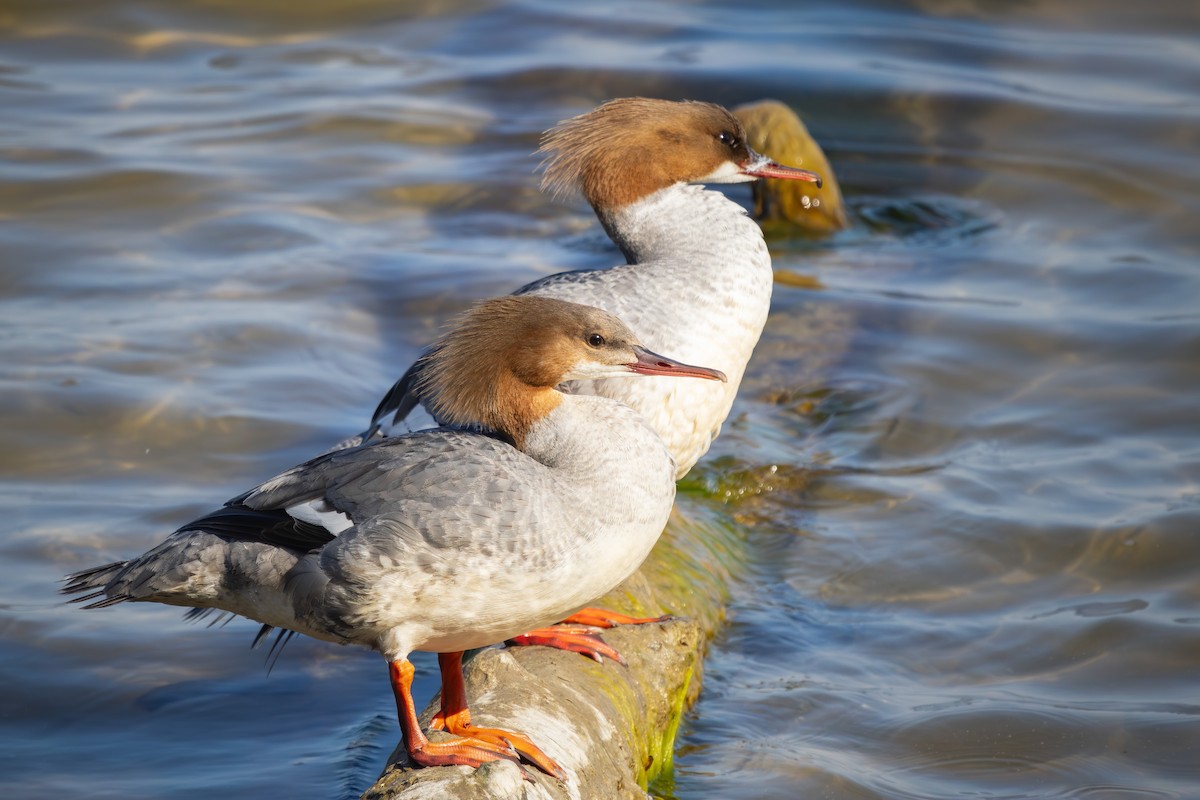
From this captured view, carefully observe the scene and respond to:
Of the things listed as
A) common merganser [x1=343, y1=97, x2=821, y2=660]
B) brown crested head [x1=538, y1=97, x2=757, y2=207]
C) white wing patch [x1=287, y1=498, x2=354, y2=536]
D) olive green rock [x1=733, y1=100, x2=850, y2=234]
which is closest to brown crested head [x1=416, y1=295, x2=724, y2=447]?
white wing patch [x1=287, y1=498, x2=354, y2=536]

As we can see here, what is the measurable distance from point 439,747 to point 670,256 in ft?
7.72

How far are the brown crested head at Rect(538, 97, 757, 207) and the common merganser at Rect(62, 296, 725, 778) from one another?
55.3 inches

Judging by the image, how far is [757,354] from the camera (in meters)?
8.52

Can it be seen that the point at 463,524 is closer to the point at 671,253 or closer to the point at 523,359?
the point at 523,359

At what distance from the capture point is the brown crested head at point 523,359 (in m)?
4.17

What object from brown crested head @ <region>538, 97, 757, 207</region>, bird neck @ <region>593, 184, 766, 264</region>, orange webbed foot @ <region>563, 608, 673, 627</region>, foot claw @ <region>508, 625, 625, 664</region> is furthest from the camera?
brown crested head @ <region>538, 97, 757, 207</region>

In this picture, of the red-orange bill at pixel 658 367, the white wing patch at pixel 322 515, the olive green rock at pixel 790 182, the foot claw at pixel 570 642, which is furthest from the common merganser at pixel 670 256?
the olive green rock at pixel 790 182

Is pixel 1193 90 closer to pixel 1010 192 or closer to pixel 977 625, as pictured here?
pixel 1010 192

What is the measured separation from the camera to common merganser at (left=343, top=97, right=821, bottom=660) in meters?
5.04

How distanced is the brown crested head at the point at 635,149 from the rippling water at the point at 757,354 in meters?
1.70

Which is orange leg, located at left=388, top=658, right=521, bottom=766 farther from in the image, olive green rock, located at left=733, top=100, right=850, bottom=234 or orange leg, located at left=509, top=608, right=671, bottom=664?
olive green rock, located at left=733, top=100, right=850, bottom=234

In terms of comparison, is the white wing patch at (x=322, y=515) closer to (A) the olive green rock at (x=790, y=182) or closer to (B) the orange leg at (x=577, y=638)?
(B) the orange leg at (x=577, y=638)

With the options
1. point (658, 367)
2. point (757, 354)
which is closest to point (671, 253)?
point (658, 367)

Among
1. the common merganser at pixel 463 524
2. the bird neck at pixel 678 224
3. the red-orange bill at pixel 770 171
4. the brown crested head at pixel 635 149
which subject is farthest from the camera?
the red-orange bill at pixel 770 171
